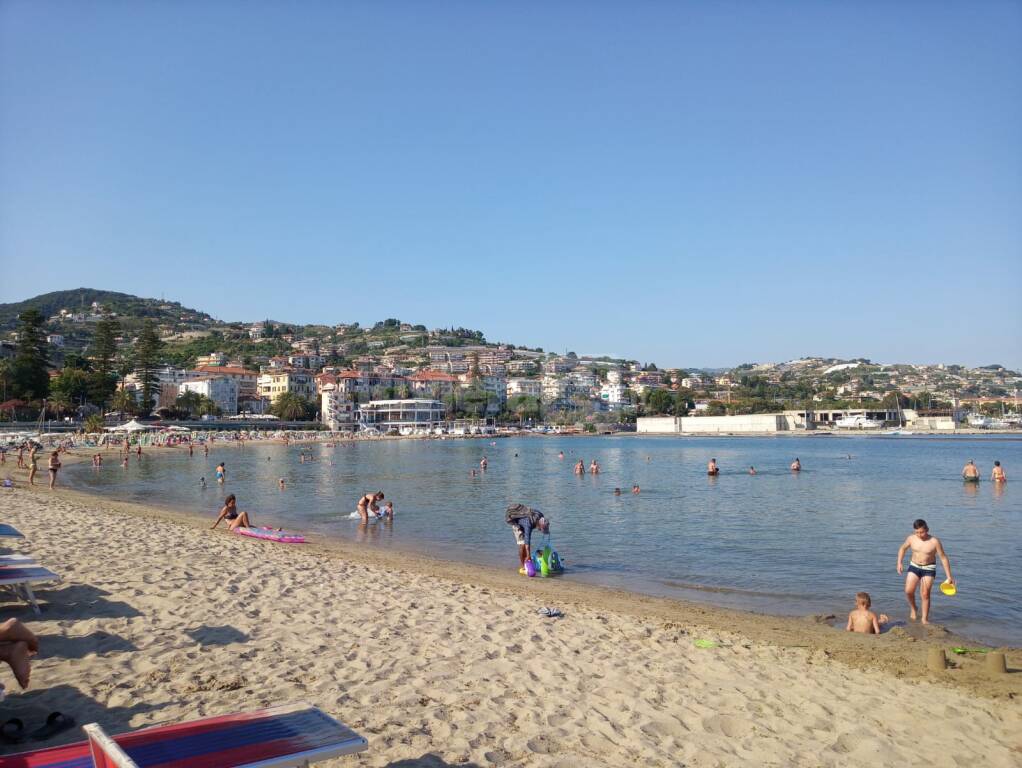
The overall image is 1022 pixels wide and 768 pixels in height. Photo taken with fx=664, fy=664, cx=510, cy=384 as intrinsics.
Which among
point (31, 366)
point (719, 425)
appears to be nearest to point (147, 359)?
point (31, 366)

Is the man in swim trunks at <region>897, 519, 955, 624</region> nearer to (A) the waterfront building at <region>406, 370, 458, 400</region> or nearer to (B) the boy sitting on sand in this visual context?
(B) the boy sitting on sand

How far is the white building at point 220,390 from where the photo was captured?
374ft

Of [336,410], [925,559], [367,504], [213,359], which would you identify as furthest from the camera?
[213,359]

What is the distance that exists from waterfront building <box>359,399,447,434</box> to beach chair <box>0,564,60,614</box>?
10972 cm

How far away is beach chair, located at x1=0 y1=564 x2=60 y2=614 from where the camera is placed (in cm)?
587

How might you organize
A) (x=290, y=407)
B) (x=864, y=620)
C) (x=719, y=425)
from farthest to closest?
(x=719, y=425)
(x=290, y=407)
(x=864, y=620)

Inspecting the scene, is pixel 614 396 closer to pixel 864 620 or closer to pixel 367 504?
pixel 367 504

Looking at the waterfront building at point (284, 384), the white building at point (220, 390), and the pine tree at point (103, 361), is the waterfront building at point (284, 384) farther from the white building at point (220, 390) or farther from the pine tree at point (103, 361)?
the pine tree at point (103, 361)

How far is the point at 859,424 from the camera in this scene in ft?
384

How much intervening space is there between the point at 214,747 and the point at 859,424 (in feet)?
428

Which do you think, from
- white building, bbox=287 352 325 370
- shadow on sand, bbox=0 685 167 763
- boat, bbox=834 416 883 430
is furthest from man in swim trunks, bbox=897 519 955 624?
white building, bbox=287 352 325 370

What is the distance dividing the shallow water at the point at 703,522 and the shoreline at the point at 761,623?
631 millimetres

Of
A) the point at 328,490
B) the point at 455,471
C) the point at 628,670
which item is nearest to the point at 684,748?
the point at 628,670

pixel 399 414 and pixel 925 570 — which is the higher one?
pixel 399 414
